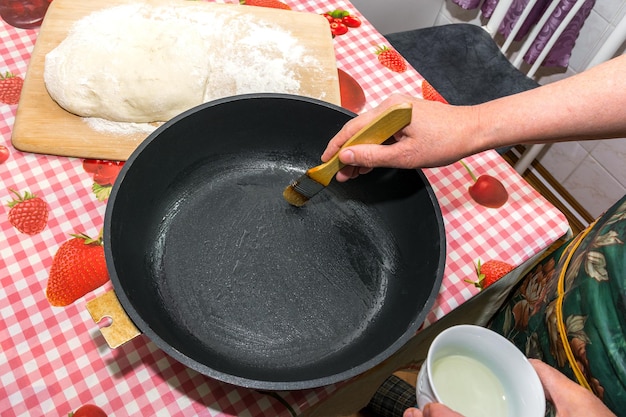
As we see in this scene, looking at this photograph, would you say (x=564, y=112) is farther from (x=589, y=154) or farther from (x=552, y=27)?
(x=589, y=154)

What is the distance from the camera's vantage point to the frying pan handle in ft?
1.82

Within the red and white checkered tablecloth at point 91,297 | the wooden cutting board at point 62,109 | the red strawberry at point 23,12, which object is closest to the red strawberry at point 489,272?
the red and white checkered tablecloth at point 91,297

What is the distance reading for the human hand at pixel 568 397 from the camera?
614 millimetres

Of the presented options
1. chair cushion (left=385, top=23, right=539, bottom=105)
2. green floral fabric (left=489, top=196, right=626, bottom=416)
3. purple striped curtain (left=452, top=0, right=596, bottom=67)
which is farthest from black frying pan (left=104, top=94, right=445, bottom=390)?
purple striped curtain (left=452, top=0, right=596, bottom=67)

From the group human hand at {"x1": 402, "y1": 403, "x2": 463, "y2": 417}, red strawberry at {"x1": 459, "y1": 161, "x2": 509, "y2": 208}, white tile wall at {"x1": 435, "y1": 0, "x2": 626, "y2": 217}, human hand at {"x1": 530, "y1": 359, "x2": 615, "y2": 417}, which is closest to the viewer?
human hand at {"x1": 402, "y1": 403, "x2": 463, "y2": 417}

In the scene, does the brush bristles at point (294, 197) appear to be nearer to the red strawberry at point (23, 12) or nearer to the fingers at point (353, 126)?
the fingers at point (353, 126)

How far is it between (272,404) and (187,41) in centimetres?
63

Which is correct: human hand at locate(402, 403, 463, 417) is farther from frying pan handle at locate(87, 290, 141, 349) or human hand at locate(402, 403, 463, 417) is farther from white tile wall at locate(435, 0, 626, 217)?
white tile wall at locate(435, 0, 626, 217)

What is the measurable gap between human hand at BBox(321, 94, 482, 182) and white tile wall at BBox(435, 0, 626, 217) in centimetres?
113

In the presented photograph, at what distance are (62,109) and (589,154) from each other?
64.8 inches

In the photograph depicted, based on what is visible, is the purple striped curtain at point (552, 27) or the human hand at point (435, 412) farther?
the purple striped curtain at point (552, 27)

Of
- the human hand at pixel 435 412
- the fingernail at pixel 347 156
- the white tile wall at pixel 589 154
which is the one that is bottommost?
the white tile wall at pixel 589 154

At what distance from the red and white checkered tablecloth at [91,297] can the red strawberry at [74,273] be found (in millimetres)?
12

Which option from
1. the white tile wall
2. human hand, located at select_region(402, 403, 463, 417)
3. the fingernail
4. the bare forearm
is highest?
the bare forearm
